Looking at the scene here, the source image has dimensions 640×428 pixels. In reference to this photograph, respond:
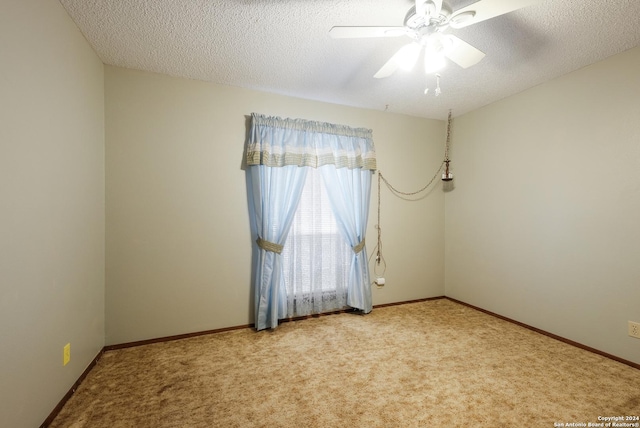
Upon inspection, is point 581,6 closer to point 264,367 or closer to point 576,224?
point 576,224

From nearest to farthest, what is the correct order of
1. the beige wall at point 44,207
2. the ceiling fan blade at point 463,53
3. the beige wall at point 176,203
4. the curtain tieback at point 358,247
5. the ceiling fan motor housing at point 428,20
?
the beige wall at point 44,207 < the ceiling fan motor housing at point 428,20 < the ceiling fan blade at point 463,53 < the beige wall at point 176,203 < the curtain tieback at point 358,247

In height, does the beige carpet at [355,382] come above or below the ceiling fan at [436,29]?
below

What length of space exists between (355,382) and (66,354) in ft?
6.13

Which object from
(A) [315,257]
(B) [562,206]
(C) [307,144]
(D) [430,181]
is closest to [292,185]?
(C) [307,144]

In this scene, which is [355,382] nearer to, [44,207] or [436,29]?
[44,207]

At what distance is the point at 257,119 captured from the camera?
2.79m

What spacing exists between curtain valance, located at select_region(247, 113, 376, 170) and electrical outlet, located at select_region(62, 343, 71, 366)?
6.27 feet

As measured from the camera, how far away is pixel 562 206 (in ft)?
8.38

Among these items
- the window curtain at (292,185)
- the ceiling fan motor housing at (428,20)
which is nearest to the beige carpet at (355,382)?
the window curtain at (292,185)

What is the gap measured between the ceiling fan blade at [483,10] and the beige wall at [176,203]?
186cm

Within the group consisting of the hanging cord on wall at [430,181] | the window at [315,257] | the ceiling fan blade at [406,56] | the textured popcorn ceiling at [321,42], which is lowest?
the window at [315,257]

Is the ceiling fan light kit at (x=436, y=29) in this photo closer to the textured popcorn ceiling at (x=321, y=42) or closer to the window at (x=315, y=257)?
the textured popcorn ceiling at (x=321, y=42)

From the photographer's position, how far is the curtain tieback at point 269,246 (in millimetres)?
2770

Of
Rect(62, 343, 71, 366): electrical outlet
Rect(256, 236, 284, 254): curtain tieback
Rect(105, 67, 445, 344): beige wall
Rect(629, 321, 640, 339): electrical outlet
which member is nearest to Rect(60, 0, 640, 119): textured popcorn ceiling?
Rect(105, 67, 445, 344): beige wall
